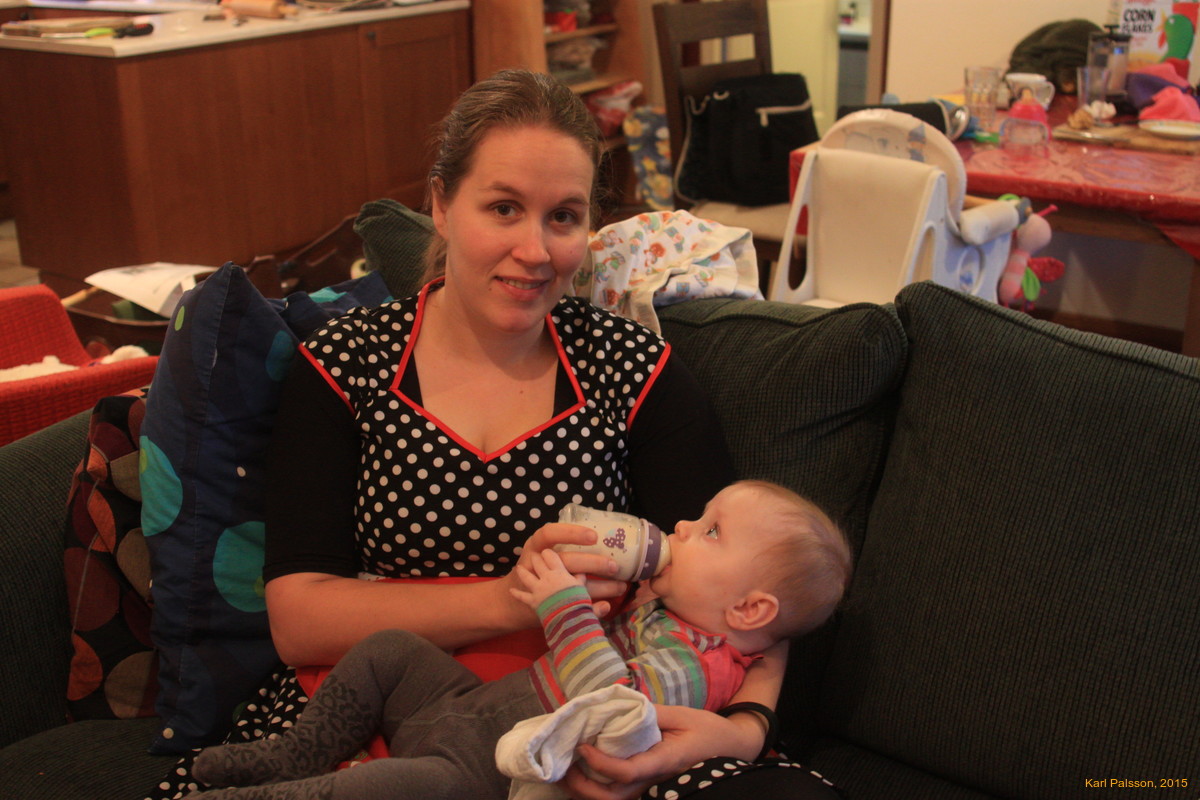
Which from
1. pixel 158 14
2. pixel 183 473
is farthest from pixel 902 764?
pixel 158 14

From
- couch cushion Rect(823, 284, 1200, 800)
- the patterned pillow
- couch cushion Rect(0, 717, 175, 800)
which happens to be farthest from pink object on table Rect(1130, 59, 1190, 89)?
couch cushion Rect(0, 717, 175, 800)

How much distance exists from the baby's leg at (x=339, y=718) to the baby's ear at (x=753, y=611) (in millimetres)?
342

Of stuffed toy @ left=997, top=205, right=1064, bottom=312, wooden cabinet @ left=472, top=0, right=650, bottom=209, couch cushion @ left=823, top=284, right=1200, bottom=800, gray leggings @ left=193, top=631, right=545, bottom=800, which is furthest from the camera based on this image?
wooden cabinet @ left=472, top=0, right=650, bottom=209

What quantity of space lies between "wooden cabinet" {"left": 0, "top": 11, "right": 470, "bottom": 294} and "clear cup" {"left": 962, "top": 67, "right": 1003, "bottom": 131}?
247 centimetres

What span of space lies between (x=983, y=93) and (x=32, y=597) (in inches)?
120

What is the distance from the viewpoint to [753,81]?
3.81 m

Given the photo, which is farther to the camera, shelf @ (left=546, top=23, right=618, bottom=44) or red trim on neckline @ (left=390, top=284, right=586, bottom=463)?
shelf @ (left=546, top=23, right=618, bottom=44)

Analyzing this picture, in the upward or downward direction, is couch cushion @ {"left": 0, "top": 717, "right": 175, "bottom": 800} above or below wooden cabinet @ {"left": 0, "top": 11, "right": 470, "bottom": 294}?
below

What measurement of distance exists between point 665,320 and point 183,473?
760 mm

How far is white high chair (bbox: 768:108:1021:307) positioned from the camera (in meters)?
2.61

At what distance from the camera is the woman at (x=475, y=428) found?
133 centimetres

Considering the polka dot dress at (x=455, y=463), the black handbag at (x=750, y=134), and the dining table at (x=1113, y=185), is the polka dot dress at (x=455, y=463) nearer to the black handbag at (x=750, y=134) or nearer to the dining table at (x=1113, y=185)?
the dining table at (x=1113, y=185)

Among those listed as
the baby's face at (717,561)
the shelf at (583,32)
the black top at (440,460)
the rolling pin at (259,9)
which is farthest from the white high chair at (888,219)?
the shelf at (583,32)

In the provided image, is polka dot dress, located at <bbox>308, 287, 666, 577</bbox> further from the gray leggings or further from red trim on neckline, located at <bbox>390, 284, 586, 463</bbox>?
the gray leggings
